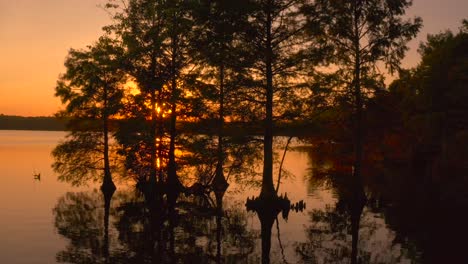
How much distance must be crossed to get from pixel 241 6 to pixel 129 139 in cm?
1328

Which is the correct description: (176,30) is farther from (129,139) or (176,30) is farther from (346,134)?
(346,134)

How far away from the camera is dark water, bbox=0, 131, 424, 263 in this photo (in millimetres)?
18938

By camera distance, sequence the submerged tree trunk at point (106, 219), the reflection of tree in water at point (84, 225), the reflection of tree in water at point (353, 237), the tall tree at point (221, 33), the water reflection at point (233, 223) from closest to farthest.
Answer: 1. the reflection of tree in water at point (84, 225)
2. the submerged tree trunk at point (106, 219)
3. the reflection of tree in water at point (353, 237)
4. the water reflection at point (233, 223)
5. the tall tree at point (221, 33)

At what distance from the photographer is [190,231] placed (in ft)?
78.4

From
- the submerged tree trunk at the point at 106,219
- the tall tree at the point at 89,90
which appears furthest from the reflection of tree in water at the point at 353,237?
the tall tree at the point at 89,90

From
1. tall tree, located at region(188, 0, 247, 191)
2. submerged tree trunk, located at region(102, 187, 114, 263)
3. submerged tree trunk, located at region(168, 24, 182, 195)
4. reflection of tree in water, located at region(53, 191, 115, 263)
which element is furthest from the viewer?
submerged tree trunk, located at region(168, 24, 182, 195)

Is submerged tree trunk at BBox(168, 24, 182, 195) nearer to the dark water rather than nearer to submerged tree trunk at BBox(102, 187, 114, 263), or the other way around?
the dark water

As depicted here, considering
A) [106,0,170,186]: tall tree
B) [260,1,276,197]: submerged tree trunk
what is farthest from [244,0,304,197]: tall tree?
[106,0,170,186]: tall tree

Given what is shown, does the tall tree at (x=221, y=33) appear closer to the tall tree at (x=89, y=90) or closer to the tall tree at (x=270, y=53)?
the tall tree at (x=270, y=53)

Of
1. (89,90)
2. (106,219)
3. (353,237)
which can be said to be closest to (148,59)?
(89,90)

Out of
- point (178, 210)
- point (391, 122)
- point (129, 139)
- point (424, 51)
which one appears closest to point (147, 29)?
point (129, 139)

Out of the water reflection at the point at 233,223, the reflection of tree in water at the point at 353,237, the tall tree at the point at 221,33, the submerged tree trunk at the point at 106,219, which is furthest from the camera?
the tall tree at the point at 221,33

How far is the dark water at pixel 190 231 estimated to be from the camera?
18.9m

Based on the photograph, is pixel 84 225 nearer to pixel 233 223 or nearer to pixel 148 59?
pixel 233 223
